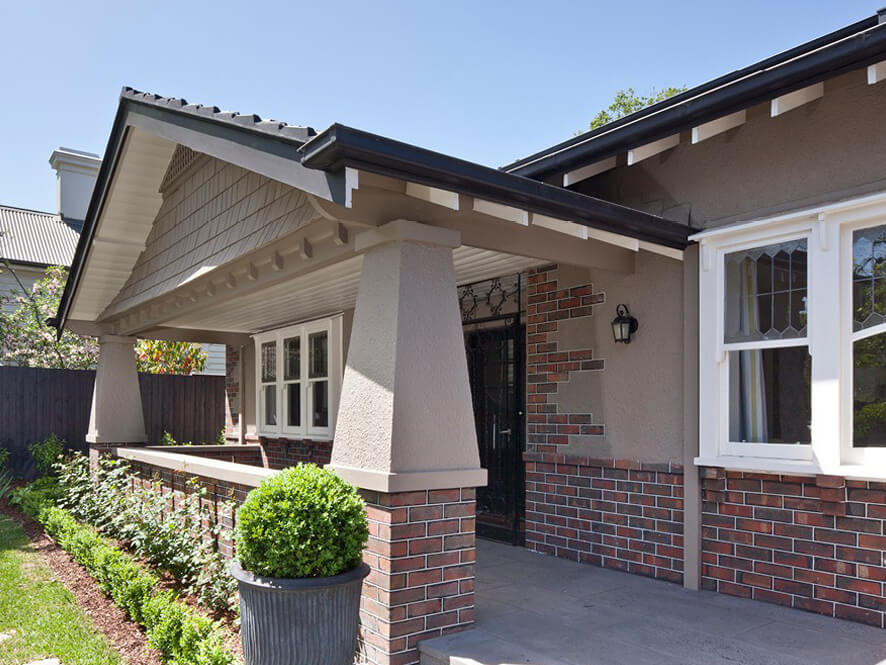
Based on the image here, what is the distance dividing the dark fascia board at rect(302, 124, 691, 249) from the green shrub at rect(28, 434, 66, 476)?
1103 cm

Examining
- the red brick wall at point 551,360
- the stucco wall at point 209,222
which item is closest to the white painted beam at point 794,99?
the red brick wall at point 551,360

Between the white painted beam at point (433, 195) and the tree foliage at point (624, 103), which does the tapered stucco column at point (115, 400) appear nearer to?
the white painted beam at point (433, 195)

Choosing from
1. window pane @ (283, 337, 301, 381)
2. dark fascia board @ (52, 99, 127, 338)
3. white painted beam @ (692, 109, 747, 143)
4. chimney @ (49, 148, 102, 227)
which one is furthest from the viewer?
chimney @ (49, 148, 102, 227)

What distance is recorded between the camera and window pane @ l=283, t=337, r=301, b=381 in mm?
10016

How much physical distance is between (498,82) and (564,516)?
42.4 feet

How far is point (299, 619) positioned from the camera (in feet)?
11.5

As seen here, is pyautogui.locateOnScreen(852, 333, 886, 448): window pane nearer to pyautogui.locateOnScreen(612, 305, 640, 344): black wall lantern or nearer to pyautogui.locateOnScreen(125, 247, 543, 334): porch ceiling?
pyautogui.locateOnScreen(612, 305, 640, 344): black wall lantern

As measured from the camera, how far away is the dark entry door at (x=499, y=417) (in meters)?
6.81

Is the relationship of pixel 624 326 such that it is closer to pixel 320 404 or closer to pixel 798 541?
pixel 798 541

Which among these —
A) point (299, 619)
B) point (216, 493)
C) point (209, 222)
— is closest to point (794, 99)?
point (299, 619)

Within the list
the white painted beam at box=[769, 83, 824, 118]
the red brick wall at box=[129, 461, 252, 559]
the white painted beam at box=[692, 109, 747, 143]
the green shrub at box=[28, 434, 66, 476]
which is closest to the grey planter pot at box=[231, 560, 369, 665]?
the red brick wall at box=[129, 461, 252, 559]

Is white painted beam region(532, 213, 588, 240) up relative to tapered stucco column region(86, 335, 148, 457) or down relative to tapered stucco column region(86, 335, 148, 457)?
up

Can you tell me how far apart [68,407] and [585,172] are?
11.5 m

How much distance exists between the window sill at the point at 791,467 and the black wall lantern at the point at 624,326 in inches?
42.0
